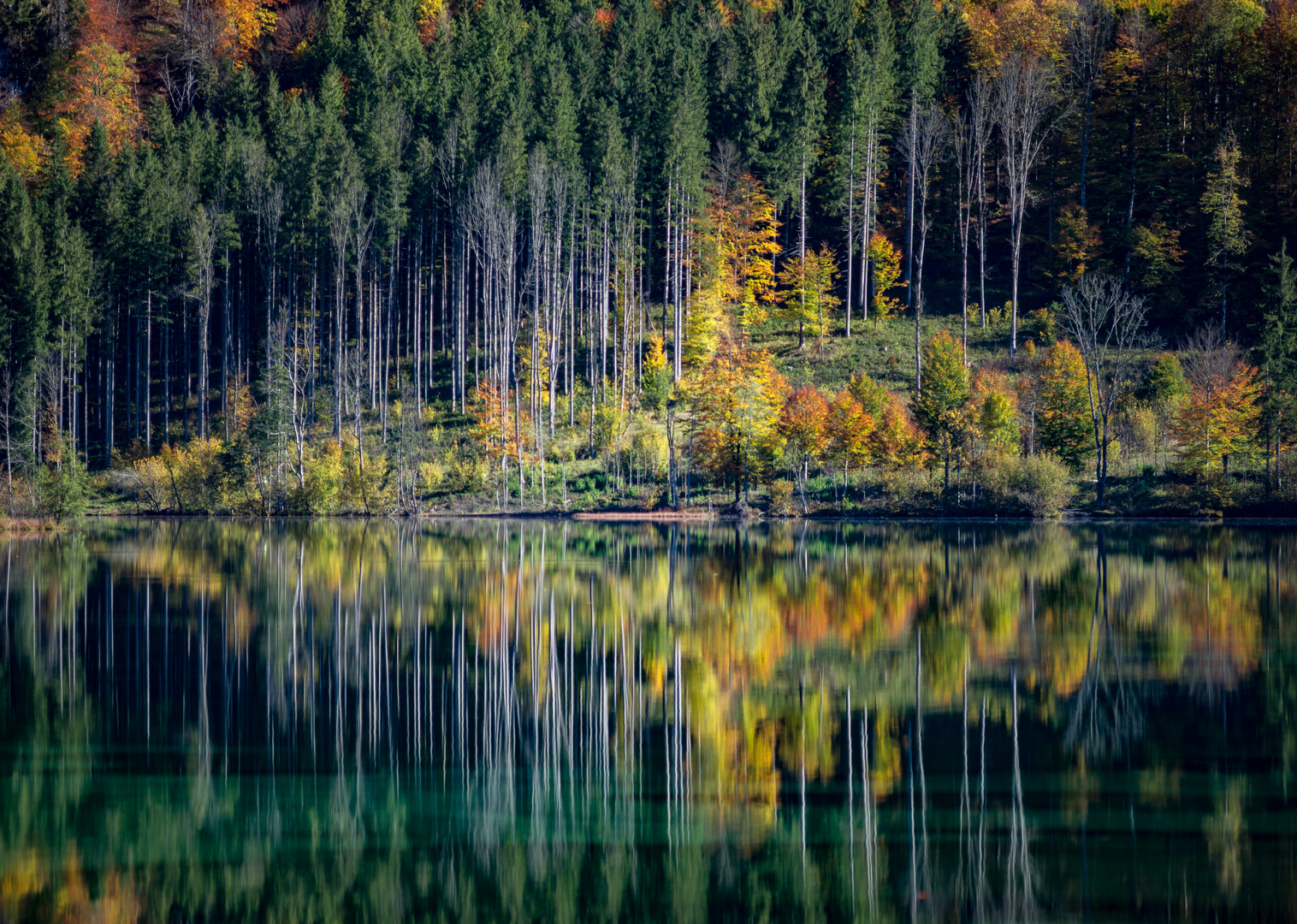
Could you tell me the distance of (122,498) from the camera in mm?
60875

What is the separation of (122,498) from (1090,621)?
173 ft

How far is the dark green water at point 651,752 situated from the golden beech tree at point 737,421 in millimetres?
28655

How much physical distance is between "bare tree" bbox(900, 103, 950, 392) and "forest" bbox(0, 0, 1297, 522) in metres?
0.60

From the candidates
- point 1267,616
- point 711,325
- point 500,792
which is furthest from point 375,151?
point 500,792

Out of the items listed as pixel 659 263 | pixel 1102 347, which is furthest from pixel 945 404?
pixel 659 263

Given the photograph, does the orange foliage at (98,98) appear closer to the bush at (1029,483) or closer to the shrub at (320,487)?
the shrub at (320,487)

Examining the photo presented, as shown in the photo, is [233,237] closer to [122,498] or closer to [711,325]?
[122,498]

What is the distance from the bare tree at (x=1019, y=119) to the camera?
68375 mm

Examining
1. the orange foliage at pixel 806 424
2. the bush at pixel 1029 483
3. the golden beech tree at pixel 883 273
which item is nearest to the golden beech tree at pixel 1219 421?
the bush at pixel 1029 483

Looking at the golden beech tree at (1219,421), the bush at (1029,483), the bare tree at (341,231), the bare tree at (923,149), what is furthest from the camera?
the bare tree at (923,149)

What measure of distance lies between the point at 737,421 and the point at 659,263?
24586mm

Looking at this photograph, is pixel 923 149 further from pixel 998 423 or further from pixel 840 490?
pixel 840 490

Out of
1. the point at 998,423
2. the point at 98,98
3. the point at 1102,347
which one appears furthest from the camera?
the point at 98,98

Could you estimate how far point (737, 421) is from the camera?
2179 inches
